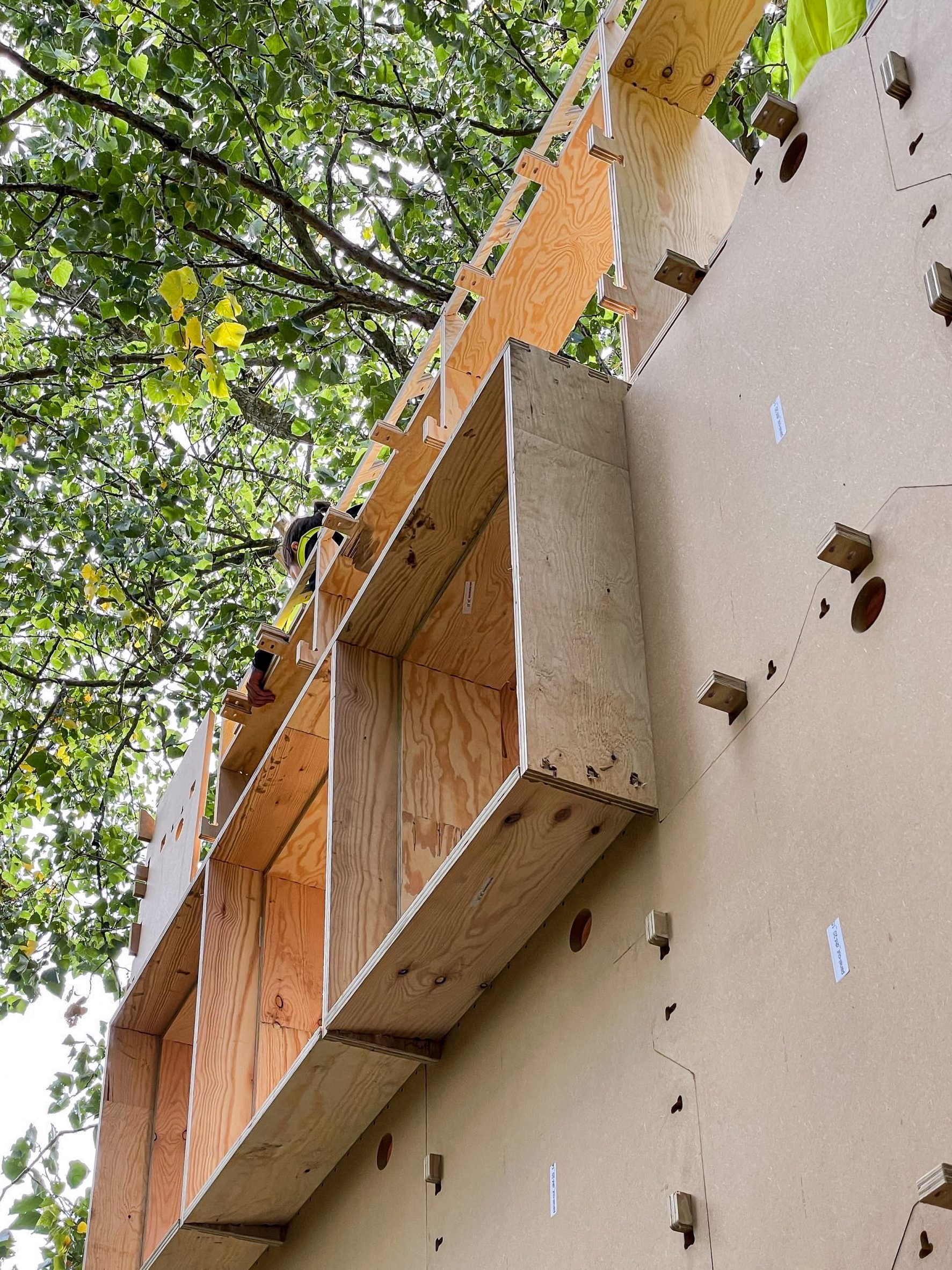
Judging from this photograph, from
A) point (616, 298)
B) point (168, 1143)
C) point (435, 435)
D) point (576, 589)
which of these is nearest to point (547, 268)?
point (435, 435)

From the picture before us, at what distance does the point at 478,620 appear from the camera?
16.6 ft

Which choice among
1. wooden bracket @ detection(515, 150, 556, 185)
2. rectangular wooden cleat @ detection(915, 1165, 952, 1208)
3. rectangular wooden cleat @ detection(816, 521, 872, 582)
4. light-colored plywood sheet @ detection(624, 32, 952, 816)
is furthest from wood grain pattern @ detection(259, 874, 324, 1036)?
rectangular wooden cleat @ detection(915, 1165, 952, 1208)

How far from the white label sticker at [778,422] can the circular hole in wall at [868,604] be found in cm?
62

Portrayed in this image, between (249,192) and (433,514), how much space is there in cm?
543

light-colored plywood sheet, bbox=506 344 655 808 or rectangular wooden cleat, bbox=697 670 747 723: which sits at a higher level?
light-colored plywood sheet, bbox=506 344 655 808

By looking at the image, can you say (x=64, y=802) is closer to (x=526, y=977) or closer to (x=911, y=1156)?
(x=526, y=977)

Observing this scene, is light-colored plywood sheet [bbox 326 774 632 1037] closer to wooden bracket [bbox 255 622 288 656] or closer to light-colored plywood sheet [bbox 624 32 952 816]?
light-colored plywood sheet [bbox 624 32 952 816]

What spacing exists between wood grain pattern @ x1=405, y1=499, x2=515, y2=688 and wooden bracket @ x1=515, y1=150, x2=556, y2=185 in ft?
4.31

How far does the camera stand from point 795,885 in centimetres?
294

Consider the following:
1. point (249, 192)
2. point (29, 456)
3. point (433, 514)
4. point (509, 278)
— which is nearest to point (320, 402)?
point (249, 192)

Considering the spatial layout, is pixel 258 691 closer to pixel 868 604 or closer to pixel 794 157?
pixel 794 157

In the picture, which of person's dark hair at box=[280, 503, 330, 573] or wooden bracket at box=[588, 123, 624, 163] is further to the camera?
person's dark hair at box=[280, 503, 330, 573]

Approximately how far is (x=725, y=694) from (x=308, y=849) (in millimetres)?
3253

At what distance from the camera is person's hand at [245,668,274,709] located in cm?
638
